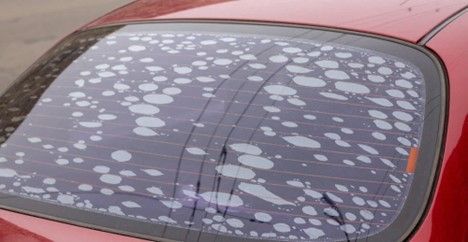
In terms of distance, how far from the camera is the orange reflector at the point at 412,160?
1.75 m

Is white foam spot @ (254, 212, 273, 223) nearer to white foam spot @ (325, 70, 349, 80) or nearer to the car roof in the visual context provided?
white foam spot @ (325, 70, 349, 80)

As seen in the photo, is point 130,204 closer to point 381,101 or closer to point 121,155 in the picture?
point 121,155

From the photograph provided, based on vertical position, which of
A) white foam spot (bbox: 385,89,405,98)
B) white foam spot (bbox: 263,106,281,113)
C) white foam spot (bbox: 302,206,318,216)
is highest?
white foam spot (bbox: 385,89,405,98)

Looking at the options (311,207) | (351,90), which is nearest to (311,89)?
(351,90)

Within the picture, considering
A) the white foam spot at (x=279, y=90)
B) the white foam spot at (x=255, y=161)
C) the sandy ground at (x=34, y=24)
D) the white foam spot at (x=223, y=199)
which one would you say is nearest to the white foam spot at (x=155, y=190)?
the white foam spot at (x=223, y=199)

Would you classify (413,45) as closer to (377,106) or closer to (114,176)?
(377,106)

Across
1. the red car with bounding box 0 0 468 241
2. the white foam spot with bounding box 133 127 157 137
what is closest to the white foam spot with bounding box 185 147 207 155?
the red car with bounding box 0 0 468 241

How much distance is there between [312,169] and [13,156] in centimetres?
82

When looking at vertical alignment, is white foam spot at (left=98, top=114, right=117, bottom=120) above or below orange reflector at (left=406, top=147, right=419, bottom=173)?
above

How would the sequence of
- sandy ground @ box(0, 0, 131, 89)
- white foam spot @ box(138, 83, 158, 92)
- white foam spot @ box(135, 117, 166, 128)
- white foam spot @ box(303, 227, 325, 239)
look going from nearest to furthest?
white foam spot @ box(303, 227, 325, 239) < white foam spot @ box(135, 117, 166, 128) < white foam spot @ box(138, 83, 158, 92) < sandy ground @ box(0, 0, 131, 89)

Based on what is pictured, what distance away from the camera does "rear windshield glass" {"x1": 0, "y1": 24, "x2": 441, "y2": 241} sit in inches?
67.1

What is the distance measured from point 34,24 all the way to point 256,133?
7.08m

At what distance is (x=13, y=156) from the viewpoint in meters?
2.02

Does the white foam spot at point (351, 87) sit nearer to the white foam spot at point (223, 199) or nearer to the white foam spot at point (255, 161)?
the white foam spot at point (255, 161)
